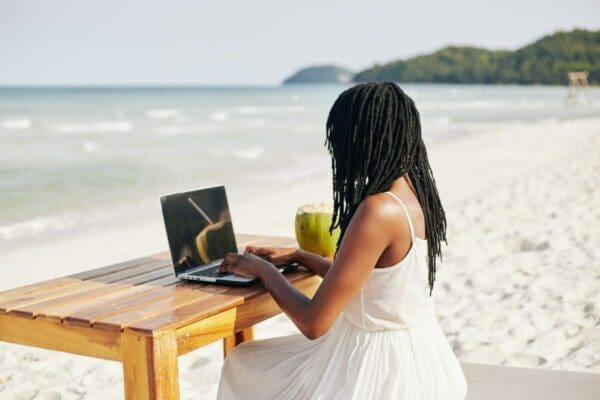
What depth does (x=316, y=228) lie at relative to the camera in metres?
2.84

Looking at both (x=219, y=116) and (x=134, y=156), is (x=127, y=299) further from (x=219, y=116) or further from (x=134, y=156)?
(x=219, y=116)

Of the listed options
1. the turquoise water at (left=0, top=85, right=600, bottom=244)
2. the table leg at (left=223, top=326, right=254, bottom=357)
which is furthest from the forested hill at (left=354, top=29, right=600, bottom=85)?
the table leg at (left=223, top=326, right=254, bottom=357)

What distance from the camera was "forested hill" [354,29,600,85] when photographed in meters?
62.7

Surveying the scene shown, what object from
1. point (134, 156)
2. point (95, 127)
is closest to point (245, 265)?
point (134, 156)

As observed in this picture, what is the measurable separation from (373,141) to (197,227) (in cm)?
81

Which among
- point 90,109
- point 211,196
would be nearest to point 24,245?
point 211,196

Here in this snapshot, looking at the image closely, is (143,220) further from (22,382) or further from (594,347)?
(594,347)

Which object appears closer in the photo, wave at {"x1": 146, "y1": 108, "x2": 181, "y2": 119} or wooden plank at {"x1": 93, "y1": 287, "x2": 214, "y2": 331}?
wooden plank at {"x1": 93, "y1": 287, "x2": 214, "y2": 331}

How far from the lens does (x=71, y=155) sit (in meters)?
16.9

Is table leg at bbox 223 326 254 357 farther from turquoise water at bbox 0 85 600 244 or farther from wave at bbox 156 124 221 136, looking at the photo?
wave at bbox 156 124 221 136

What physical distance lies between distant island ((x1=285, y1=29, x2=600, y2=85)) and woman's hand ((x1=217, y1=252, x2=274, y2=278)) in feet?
183

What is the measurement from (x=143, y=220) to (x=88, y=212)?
1163mm

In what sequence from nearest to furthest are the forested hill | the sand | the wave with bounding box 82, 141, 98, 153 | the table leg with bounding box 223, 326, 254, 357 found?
the table leg with bounding box 223, 326, 254, 357 → the sand → the wave with bounding box 82, 141, 98, 153 → the forested hill

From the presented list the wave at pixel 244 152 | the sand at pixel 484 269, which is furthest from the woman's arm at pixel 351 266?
the wave at pixel 244 152
